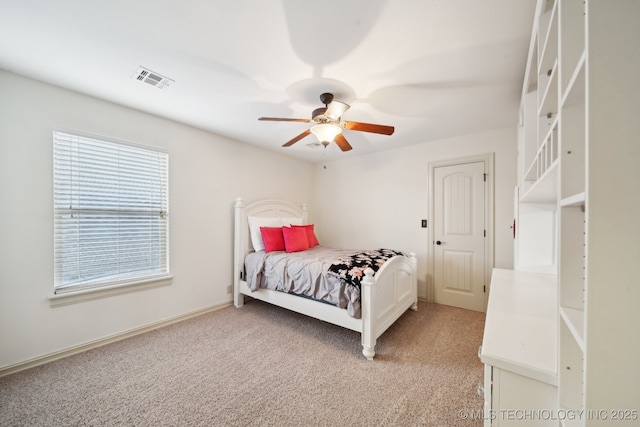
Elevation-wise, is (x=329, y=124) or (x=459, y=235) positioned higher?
(x=329, y=124)

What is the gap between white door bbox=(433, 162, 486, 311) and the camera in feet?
10.8

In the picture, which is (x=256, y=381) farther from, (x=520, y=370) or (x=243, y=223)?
(x=243, y=223)

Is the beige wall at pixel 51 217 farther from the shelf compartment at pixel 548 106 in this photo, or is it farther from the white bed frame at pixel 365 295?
the shelf compartment at pixel 548 106

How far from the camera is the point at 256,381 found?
1908 mm

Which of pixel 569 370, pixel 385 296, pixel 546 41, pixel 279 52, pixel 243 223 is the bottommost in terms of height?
pixel 385 296

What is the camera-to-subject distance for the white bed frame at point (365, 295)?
2250 millimetres

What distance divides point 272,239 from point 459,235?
2.62m

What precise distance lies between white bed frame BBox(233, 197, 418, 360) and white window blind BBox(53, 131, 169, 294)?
0.93 meters

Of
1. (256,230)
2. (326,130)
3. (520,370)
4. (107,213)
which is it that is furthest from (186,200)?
(520,370)

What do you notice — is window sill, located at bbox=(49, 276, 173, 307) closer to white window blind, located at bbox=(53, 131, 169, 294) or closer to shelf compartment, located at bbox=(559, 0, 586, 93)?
white window blind, located at bbox=(53, 131, 169, 294)

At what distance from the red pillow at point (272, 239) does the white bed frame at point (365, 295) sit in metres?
0.31

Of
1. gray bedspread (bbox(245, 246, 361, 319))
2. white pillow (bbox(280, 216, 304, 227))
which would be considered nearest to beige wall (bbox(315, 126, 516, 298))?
white pillow (bbox(280, 216, 304, 227))

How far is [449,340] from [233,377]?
2.09 meters

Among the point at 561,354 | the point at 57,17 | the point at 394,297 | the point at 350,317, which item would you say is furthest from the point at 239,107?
the point at 561,354
